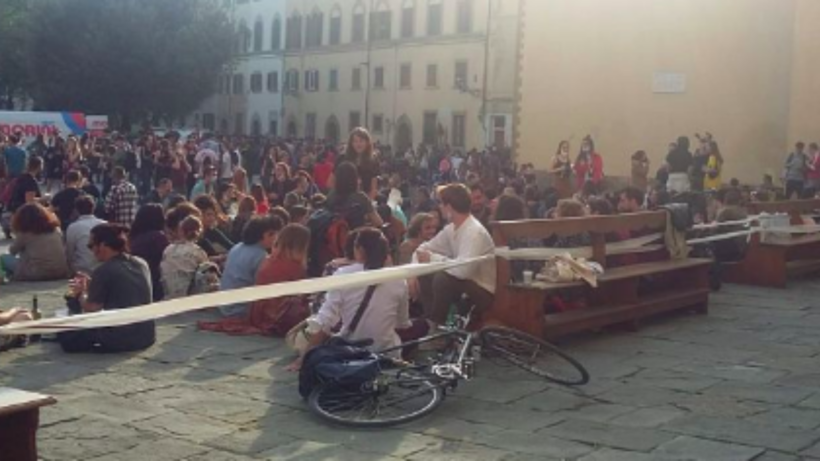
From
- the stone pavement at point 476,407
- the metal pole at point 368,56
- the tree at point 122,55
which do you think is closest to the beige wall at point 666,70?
the metal pole at point 368,56

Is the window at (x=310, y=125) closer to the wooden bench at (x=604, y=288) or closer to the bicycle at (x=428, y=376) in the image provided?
the wooden bench at (x=604, y=288)

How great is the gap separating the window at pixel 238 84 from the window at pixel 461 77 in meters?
20.7

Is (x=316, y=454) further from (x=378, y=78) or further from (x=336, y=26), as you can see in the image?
(x=336, y=26)

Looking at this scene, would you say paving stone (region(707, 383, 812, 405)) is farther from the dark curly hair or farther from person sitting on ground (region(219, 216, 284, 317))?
the dark curly hair

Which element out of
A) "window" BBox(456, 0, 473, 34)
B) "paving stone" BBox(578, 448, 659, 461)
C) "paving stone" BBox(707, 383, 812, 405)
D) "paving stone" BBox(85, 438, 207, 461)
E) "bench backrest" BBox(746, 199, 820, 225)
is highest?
"window" BBox(456, 0, 473, 34)

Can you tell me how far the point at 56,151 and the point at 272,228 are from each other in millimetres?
19675

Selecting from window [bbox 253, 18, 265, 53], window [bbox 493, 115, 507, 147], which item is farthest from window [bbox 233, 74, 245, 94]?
window [bbox 493, 115, 507, 147]

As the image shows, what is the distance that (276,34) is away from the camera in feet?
199

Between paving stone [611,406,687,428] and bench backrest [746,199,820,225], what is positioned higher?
bench backrest [746,199,820,225]

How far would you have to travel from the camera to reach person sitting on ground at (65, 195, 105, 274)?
38.4ft

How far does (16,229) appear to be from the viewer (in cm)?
1165

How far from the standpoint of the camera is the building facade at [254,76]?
60344 mm

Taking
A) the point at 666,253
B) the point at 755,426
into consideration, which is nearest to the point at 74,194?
the point at 666,253

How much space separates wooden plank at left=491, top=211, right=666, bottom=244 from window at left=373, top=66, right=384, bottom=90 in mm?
42506
